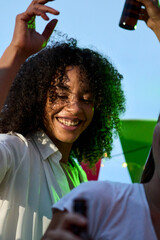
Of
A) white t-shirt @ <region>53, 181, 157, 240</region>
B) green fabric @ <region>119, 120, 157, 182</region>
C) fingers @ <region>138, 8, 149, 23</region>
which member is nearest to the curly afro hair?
fingers @ <region>138, 8, 149, 23</region>

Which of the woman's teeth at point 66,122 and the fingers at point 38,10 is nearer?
the fingers at point 38,10

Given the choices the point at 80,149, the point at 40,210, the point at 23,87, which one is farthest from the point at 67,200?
the point at 80,149

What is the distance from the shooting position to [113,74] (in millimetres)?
2264

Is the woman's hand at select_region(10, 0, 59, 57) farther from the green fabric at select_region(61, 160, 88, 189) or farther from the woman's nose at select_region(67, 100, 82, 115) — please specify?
the green fabric at select_region(61, 160, 88, 189)

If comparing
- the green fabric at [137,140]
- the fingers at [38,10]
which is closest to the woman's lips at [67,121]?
the fingers at [38,10]

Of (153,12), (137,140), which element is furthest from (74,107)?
(137,140)

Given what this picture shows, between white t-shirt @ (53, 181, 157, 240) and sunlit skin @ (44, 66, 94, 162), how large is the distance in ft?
2.84

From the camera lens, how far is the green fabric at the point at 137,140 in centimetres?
532

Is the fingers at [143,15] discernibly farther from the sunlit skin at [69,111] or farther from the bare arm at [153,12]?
the sunlit skin at [69,111]

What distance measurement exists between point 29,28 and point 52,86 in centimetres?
30

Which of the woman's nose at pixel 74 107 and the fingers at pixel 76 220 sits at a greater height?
the woman's nose at pixel 74 107

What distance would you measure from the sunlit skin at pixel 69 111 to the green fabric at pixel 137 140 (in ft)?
11.3

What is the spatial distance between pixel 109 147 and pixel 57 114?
2.37 feet

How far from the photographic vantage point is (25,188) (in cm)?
164
